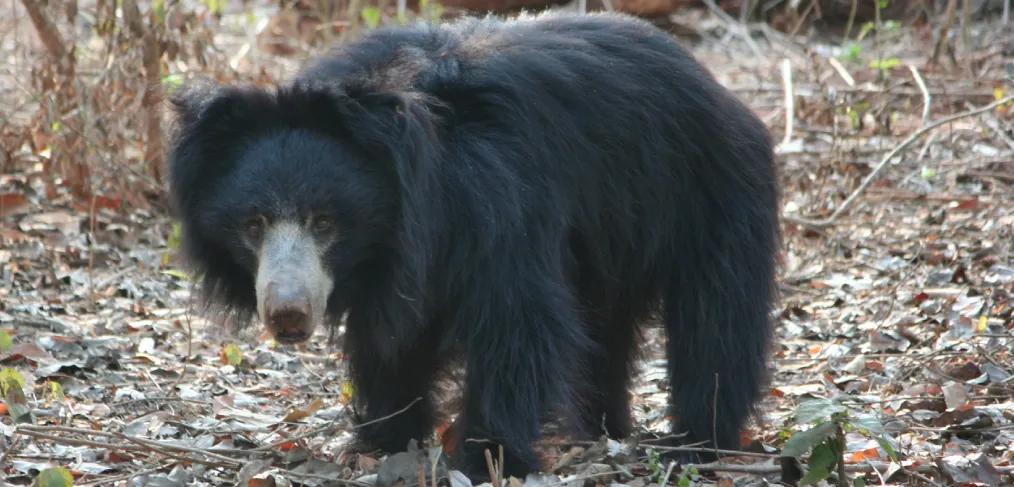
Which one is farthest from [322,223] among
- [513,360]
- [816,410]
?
[816,410]

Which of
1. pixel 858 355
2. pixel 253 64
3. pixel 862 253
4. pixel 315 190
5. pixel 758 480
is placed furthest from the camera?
pixel 253 64

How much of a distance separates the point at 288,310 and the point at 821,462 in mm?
1413

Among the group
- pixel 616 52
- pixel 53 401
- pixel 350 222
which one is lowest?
pixel 53 401

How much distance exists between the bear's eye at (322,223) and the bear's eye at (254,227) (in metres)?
0.14

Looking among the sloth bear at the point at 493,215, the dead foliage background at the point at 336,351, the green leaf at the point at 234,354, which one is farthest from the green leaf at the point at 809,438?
the green leaf at the point at 234,354

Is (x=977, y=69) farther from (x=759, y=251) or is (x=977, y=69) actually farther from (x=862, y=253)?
(x=759, y=251)

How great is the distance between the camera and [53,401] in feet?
13.6

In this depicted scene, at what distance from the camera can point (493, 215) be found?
341 cm

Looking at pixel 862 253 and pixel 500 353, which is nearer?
pixel 500 353

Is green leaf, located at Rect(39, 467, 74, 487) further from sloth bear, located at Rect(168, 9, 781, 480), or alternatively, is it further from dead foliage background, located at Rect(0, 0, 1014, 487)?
sloth bear, located at Rect(168, 9, 781, 480)

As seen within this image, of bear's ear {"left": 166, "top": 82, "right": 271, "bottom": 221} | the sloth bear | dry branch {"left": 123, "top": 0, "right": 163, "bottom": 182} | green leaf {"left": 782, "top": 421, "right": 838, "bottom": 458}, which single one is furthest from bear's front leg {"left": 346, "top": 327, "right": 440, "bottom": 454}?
dry branch {"left": 123, "top": 0, "right": 163, "bottom": 182}

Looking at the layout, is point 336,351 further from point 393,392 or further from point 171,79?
point 171,79

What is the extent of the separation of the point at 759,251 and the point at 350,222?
4.64 feet

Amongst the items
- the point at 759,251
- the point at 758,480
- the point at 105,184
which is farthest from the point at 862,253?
the point at 105,184
